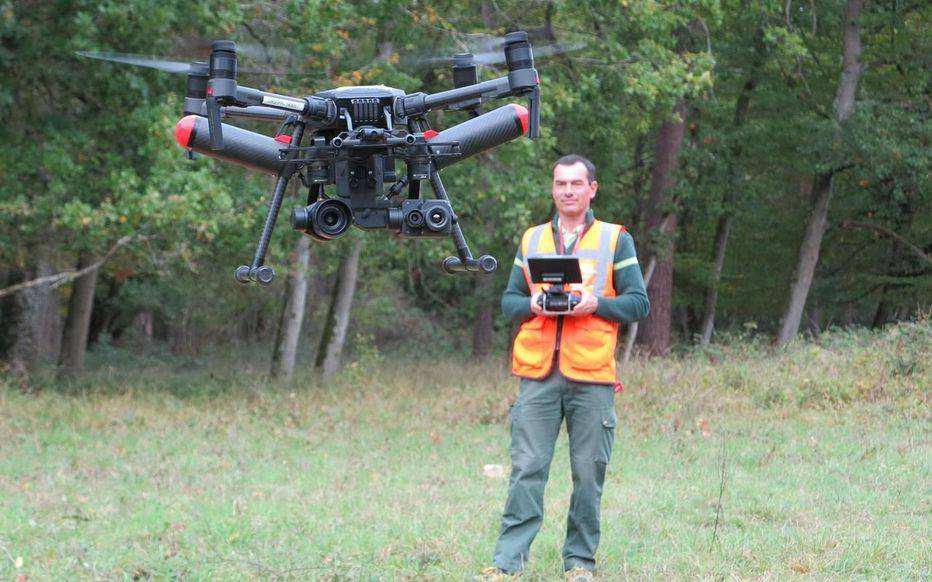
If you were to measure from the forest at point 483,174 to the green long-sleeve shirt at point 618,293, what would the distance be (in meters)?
1.09

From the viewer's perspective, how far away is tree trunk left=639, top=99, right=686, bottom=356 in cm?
2183

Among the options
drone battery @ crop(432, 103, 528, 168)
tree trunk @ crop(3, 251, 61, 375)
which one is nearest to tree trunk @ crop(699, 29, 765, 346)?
tree trunk @ crop(3, 251, 61, 375)

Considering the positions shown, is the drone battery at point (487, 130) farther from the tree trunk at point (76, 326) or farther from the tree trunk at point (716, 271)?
the tree trunk at point (716, 271)

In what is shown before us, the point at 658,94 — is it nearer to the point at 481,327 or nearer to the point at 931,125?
the point at 931,125

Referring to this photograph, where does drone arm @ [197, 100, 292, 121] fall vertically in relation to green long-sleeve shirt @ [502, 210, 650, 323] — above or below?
above

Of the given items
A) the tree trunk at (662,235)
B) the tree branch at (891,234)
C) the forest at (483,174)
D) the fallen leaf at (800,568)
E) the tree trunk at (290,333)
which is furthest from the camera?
the tree branch at (891,234)

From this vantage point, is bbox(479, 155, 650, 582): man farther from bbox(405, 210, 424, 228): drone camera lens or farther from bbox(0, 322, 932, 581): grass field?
bbox(405, 210, 424, 228): drone camera lens

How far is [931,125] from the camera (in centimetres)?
2155

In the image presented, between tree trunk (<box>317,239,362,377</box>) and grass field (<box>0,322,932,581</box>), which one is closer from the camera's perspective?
grass field (<box>0,322,932,581</box>)

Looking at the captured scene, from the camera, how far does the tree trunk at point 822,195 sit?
22969 mm

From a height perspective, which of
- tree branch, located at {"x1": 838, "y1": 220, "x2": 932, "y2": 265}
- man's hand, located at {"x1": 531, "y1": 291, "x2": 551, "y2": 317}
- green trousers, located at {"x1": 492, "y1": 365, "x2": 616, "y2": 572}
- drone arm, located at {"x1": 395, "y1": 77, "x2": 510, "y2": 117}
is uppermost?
tree branch, located at {"x1": 838, "y1": 220, "x2": 932, "y2": 265}

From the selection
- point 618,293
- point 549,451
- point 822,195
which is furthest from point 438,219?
point 822,195

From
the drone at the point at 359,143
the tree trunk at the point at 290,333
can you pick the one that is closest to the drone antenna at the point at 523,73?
the drone at the point at 359,143

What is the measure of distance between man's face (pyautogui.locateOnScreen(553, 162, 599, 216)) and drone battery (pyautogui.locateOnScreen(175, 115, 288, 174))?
2.28 metres
